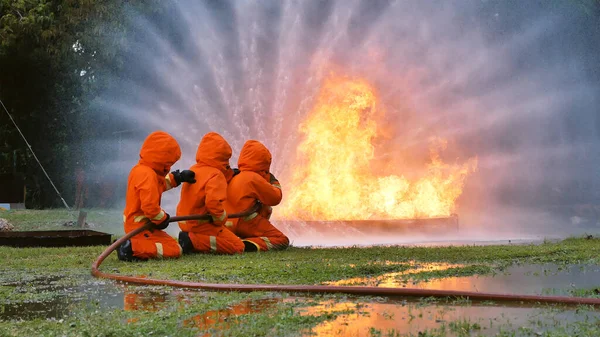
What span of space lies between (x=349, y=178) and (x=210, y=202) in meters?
7.48

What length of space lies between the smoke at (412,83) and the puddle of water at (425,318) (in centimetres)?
1401

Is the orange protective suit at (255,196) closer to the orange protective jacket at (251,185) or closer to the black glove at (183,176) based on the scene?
the orange protective jacket at (251,185)

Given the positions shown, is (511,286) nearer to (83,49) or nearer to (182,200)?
(182,200)

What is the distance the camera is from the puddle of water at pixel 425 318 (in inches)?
206

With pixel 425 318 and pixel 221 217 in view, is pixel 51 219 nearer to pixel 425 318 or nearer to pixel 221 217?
pixel 221 217

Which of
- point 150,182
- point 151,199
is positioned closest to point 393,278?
point 151,199

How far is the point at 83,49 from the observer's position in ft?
97.9

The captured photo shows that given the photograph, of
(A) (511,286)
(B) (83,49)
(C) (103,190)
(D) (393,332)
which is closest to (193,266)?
(A) (511,286)

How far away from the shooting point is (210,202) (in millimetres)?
11773

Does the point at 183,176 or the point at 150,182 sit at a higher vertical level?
the point at 183,176

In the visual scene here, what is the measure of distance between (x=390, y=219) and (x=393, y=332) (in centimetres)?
1312

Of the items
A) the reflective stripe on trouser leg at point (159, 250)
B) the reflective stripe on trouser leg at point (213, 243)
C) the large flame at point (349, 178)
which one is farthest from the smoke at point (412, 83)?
the reflective stripe on trouser leg at point (159, 250)

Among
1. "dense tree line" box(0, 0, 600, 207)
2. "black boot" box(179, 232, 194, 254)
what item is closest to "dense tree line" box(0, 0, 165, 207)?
"dense tree line" box(0, 0, 600, 207)

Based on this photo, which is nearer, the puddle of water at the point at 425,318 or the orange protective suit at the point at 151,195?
the puddle of water at the point at 425,318
